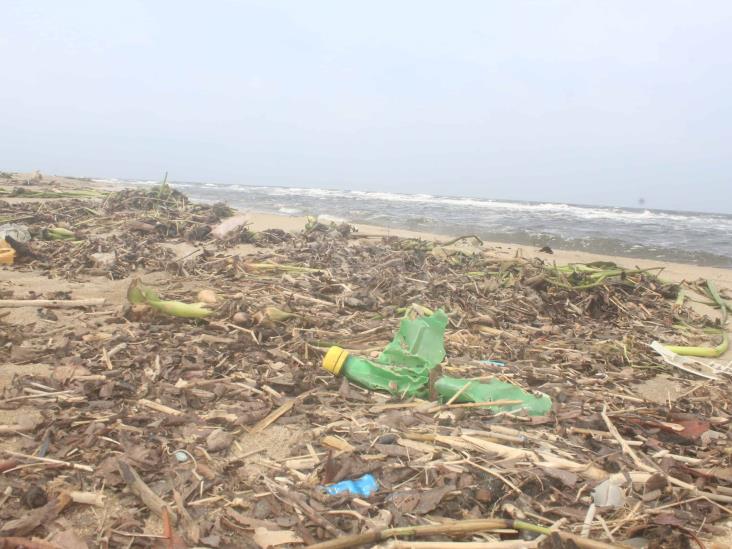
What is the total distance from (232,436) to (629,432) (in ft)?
7.22

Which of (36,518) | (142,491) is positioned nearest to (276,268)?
(142,491)

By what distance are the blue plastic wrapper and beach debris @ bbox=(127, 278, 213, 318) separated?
238 centimetres

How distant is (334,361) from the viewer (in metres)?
3.19

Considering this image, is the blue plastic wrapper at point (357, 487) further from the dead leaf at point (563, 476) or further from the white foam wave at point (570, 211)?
the white foam wave at point (570, 211)

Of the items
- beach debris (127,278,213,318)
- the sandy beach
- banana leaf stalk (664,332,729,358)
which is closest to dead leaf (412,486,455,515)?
Result: the sandy beach

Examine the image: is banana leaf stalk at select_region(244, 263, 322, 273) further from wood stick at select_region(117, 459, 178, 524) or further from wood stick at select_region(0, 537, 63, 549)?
wood stick at select_region(0, 537, 63, 549)

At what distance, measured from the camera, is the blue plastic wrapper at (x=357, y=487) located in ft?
6.68

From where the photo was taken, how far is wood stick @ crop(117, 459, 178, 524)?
1.89 meters

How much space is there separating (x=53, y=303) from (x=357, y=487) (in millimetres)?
3547

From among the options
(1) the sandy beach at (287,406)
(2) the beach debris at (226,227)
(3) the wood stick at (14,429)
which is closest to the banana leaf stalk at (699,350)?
(1) the sandy beach at (287,406)

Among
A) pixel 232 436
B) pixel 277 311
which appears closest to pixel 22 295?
pixel 277 311

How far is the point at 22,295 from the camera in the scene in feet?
14.9

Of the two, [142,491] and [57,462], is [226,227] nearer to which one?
[57,462]

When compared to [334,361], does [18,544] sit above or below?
below
